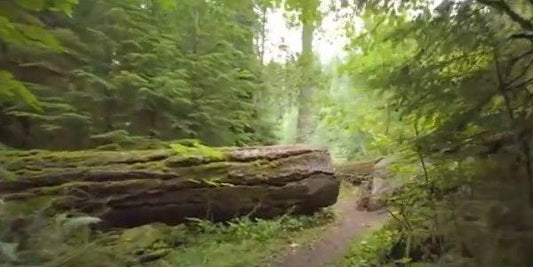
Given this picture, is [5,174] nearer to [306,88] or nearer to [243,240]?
[243,240]

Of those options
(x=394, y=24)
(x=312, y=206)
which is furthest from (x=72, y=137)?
(x=394, y=24)

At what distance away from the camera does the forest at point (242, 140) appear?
13.4 feet

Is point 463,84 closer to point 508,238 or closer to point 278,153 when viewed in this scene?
point 508,238

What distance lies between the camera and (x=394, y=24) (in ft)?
17.7

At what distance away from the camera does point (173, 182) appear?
7523 millimetres

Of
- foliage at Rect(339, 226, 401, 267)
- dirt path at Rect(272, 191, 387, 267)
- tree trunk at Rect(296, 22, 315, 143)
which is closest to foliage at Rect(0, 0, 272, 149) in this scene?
dirt path at Rect(272, 191, 387, 267)

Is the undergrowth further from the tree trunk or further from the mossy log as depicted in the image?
the tree trunk

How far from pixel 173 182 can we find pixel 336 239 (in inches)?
122

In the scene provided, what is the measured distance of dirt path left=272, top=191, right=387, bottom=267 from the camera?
7.39m

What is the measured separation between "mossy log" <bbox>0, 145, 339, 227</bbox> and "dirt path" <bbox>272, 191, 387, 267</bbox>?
26.5 inches

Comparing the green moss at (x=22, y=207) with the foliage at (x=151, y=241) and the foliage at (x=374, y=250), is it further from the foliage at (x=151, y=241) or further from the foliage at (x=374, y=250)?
the foliage at (x=374, y=250)

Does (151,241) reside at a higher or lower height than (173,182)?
lower

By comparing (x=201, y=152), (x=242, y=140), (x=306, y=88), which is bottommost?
(x=201, y=152)

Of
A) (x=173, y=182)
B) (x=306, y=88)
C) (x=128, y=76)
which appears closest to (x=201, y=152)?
(x=173, y=182)
